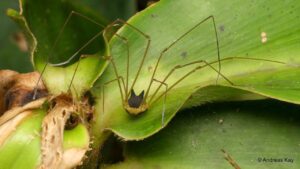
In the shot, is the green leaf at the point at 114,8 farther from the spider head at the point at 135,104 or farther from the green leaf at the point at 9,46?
the spider head at the point at 135,104

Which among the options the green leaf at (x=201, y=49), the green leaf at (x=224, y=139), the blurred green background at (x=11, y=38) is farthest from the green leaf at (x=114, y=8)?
the green leaf at (x=224, y=139)

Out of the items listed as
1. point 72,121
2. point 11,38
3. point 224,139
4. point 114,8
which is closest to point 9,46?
point 11,38

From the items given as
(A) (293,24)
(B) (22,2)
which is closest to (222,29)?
(A) (293,24)

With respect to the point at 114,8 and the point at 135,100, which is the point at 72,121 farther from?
the point at 114,8

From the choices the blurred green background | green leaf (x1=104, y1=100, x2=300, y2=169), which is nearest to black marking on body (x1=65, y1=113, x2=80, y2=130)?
green leaf (x1=104, y1=100, x2=300, y2=169)

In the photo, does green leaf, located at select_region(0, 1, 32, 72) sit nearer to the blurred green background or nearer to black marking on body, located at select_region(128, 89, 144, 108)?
the blurred green background
